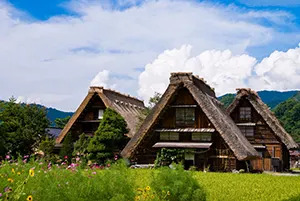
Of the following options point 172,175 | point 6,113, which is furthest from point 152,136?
point 172,175

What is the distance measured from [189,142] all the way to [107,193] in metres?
19.3

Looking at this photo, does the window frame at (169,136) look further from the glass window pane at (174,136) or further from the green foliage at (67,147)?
the green foliage at (67,147)

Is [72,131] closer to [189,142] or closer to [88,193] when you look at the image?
[189,142]

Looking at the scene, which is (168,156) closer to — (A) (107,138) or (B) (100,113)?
(A) (107,138)

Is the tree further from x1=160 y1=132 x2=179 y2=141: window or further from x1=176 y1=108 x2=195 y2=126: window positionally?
x1=176 y1=108 x2=195 y2=126: window

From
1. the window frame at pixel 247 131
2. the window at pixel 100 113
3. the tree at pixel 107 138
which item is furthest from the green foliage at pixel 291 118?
the tree at pixel 107 138

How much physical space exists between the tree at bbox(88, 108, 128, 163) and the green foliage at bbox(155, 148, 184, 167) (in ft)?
8.79

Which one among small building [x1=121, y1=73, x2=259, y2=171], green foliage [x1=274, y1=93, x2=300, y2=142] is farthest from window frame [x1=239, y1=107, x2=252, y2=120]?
green foliage [x1=274, y1=93, x2=300, y2=142]

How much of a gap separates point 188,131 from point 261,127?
9.01m

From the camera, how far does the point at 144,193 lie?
747 cm

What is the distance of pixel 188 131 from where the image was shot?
25328mm

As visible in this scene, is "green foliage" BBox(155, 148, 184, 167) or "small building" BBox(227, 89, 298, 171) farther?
A: "small building" BBox(227, 89, 298, 171)

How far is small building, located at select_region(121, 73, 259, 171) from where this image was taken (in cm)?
2442

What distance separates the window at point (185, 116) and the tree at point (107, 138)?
3422 millimetres
